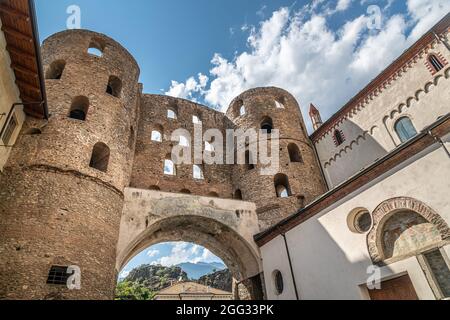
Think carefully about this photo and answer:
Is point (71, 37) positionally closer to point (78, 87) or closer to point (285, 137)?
point (78, 87)

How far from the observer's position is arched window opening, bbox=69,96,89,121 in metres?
12.6

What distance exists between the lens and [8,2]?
26.2 feet

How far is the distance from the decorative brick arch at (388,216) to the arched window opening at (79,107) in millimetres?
11556

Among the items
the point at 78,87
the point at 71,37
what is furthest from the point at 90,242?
the point at 71,37

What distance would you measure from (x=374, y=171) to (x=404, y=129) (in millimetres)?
6450

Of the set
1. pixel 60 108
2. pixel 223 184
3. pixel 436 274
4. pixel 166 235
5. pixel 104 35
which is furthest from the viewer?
pixel 223 184

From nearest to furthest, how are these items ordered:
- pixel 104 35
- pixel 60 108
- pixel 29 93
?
pixel 29 93 < pixel 60 108 < pixel 104 35

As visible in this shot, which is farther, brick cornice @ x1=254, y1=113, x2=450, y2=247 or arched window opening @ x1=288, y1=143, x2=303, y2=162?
arched window opening @ x1=288, y1=143, x2=303, y2=162

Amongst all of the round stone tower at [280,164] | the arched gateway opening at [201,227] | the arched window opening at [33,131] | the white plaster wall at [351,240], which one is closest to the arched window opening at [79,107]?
the arched window opening at [33,131]

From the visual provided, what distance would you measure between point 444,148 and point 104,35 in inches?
593

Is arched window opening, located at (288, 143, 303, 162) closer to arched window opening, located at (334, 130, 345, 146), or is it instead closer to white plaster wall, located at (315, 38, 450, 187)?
white plaster wall, located at (315, 38, 450, 187)

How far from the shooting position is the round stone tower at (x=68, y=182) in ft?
27.3

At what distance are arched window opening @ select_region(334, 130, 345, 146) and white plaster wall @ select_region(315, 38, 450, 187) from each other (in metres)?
0.23

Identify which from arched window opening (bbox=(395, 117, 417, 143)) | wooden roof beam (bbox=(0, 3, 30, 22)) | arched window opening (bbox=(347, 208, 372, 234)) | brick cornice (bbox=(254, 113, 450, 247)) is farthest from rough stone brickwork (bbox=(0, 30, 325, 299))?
arched window opening (bbox=(347, 208, 372, 234))
